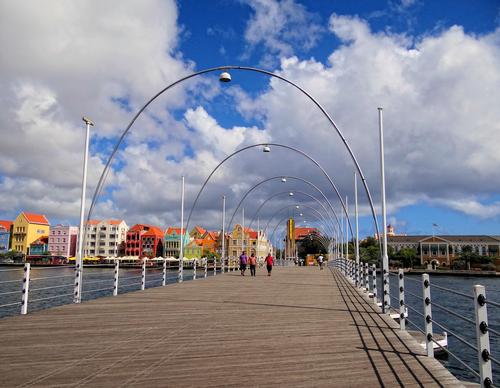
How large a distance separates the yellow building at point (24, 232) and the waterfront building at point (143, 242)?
2937 centimetres

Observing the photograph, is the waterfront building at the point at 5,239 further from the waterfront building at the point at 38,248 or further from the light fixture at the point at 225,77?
the light fixture at the point at 225,77

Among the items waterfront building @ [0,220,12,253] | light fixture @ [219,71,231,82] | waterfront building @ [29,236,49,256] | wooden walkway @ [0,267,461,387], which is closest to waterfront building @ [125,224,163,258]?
waterfront building @ [29,236,49,256]

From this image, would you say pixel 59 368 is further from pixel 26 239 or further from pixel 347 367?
pixel 26 239

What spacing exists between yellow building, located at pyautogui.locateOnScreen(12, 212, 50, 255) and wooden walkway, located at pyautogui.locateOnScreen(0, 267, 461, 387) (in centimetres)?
12784

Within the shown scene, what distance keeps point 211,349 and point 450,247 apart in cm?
11413

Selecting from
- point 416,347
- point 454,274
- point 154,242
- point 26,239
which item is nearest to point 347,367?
point 416,347

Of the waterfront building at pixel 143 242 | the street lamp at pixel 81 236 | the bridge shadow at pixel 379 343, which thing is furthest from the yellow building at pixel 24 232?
the bridge shadow at pixel 379 343

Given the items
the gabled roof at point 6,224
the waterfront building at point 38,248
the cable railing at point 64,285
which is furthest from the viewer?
the gabled roof at point 6,224

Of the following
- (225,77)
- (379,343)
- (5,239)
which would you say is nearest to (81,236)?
(225,77)

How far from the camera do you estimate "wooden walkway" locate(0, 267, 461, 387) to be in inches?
174

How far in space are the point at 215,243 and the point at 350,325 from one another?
116224 millimetres

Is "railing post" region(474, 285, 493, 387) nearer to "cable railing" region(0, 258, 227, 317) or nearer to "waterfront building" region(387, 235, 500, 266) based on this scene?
"cable railing" region(0, 258, 227, 317)

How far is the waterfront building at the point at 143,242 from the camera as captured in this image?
11600cm

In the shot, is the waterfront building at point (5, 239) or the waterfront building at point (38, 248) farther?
the waterfront building at point (5, 239)
